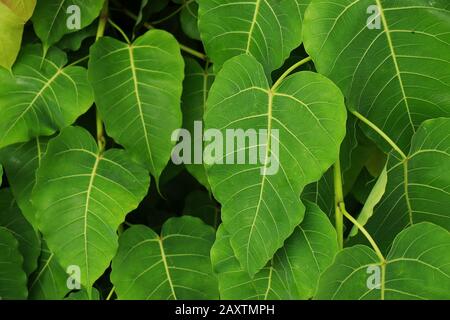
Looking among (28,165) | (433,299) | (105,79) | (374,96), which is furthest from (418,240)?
(28,165)

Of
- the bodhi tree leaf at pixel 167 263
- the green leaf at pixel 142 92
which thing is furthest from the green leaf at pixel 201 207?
the green leaf at pixel 142 92

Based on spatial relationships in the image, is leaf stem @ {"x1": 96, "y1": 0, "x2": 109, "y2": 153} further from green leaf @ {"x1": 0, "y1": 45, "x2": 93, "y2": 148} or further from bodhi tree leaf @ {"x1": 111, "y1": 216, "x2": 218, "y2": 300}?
bodhi tree leaf @ {"x1": 111, "y1": 216, "x2": 218, "y2": 300}

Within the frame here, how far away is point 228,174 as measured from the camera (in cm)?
101

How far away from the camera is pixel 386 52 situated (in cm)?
104

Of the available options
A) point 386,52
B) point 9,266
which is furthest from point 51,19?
→ point 386,52

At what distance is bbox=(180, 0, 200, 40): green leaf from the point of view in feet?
4.02

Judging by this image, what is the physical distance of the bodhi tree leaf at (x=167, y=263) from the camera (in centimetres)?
116

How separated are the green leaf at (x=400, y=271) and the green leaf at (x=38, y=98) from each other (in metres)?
0.49

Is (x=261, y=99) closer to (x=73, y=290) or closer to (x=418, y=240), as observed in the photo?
(x=418, y=240)

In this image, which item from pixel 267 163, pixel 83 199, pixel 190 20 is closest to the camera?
pixel 267 163

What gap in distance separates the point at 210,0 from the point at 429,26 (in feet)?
1.08

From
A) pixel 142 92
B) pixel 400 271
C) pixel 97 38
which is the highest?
pixel 97 38

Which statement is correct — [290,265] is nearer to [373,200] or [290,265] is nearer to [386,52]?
[373,200]

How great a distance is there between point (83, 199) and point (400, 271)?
0.50m
